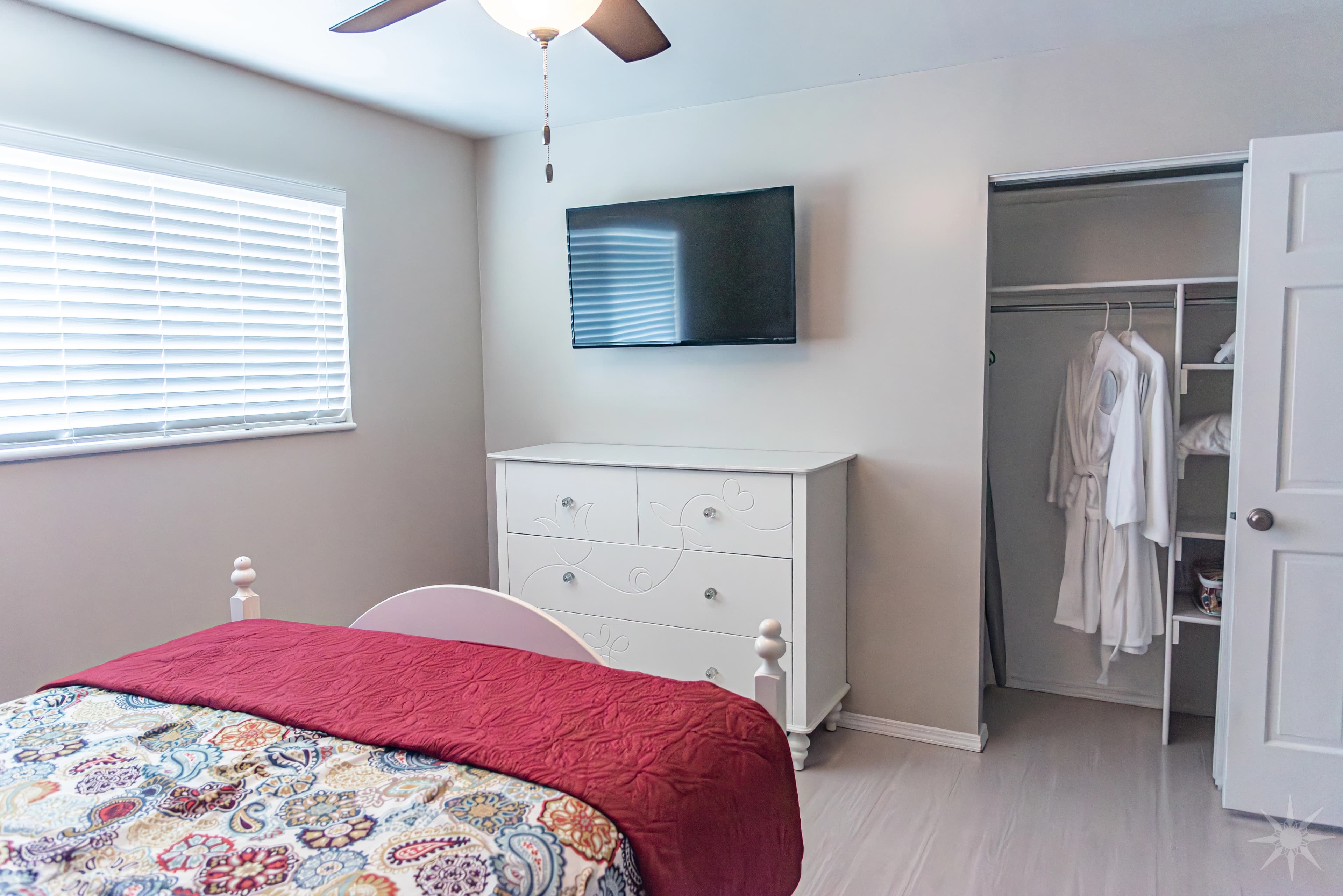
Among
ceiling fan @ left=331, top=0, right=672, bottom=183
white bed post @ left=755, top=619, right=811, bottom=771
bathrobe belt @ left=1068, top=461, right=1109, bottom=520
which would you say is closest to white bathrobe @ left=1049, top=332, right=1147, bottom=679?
A: bathrobe belt @ left=1068, top=461, right=1109, bottom=520

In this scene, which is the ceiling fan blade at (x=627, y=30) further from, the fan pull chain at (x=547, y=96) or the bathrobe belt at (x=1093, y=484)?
the bathrobe belt at (x=1093, y=484)

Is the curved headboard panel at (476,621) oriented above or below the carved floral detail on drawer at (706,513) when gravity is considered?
below

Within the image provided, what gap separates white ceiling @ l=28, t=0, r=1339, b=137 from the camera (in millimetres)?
2424

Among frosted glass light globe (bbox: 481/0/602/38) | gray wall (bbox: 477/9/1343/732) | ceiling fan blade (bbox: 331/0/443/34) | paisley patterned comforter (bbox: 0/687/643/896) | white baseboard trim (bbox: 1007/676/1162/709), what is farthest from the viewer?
white baseboard trim (bbox: 1007/676/1162/709)

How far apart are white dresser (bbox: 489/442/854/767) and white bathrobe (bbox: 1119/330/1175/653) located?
103 cm

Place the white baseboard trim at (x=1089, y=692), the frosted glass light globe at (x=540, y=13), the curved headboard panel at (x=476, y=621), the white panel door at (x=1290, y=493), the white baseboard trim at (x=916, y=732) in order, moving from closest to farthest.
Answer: the frosted glass light globe at (x=540, y=13), the curved headboard panel at (x=476, y=621), the white panel door at (x=1290, y=493), the white baseboard trim at (x=916, y=732), the white baseboard trim at (x=1089, y=692)

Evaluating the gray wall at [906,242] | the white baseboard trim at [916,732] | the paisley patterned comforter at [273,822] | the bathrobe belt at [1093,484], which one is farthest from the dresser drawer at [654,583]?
the paisley patterned comforter at [273,822]

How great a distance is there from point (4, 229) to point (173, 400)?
0.65 m

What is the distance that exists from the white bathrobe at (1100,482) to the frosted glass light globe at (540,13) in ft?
7.70

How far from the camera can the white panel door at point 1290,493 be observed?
2363 millimetres

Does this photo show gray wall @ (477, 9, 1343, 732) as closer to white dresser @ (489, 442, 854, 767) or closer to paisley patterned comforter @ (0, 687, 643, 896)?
white dresser @ (489, 442, 854, 767)

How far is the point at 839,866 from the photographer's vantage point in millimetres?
2299

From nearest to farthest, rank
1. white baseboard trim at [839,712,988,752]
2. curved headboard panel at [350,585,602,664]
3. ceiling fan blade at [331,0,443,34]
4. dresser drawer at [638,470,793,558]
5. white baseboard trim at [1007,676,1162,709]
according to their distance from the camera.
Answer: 1. ceiling fan blade at [331,0,443,34]
2. curved headboard panel at [350,585,602,664]
3. dresser drawer at [638,470,793,558]
4. white baseboard trim at [839,712,988,752]
5. white baseboard trim at [1007,676,1162,709]

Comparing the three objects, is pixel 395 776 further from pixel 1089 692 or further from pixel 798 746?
pixel 1089 692
